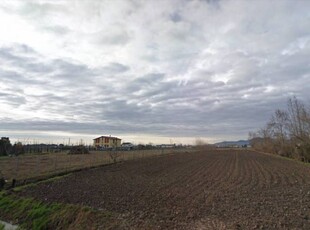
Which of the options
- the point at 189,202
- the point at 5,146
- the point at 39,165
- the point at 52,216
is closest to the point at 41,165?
the point at 39,165

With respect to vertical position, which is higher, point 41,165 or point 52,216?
point 41,165

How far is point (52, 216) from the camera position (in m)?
14.7

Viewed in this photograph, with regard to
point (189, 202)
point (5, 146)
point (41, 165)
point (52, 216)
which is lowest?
point (52, 216)

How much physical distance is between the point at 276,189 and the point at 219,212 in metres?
8.54

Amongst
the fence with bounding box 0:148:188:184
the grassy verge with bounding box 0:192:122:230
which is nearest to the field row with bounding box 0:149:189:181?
the fence with bounding box 0:148:188:184

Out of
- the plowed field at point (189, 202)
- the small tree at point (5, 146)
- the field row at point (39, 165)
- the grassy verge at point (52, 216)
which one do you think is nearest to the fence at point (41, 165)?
the field row at point (39, 165)

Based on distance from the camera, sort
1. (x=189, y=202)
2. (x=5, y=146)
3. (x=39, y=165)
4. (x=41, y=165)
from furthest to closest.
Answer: (x=5, y=146)
(x=41, y=165)
(x=39, y=165)
(x=189, y=202)

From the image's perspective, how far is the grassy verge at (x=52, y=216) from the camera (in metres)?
13.1

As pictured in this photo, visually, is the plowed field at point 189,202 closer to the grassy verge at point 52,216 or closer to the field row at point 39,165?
the grassy verge at point 52,216

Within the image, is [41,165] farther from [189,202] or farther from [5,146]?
[5,146]

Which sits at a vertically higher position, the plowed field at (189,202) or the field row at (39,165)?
the field row at (39,165)

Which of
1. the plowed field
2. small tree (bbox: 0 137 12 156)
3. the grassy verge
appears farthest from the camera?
small tree (bbox: 0 137 12 156)

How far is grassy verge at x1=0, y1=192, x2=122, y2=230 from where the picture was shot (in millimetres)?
13123

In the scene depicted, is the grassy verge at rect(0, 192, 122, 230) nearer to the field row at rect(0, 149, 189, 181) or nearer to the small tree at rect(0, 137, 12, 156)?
the field row at rect(0, 149, 189, 181)
